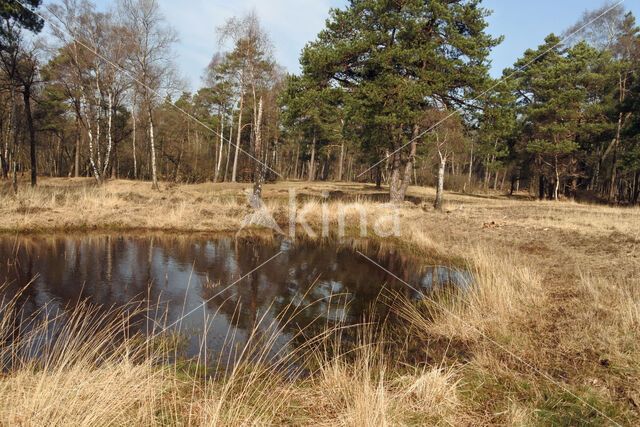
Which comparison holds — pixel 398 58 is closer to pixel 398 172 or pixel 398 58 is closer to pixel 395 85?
pixel 395 85

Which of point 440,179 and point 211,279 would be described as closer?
point 211,279

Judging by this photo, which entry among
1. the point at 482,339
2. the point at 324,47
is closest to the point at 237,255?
the point at 482,339

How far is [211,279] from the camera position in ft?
26.1

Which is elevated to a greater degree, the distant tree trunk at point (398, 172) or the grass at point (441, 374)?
the distant tree trunk at point (398, 172)

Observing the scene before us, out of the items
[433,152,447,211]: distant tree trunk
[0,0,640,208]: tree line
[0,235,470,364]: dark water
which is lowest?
[0,235,470,364]: dark water

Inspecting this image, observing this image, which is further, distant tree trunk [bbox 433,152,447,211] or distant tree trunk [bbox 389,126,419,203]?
distant tree trunk [bbox 389,126,419,203]

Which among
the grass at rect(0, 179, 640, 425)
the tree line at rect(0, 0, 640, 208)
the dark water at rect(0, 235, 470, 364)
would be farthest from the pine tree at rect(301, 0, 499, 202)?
the grass at rect(0, 179, 640, 425)

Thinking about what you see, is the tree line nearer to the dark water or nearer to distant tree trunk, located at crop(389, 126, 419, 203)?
distant tree trunk, located at crop(389, 126, 419, 203)

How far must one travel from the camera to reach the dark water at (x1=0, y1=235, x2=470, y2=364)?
5.88 metres

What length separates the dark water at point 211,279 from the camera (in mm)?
5875

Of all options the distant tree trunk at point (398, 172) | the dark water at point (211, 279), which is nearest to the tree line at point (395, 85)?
the distant tree trunk at point (398, 172)

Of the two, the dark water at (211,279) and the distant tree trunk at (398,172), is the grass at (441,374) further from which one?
the distant tree trunk at (398,172)

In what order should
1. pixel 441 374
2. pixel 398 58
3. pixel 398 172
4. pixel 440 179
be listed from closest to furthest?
1. pixel 441 374
2. pixel 398 58
3. pixel 440 179
4. pixel 398 172

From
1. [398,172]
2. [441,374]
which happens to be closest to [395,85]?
[398,172]
